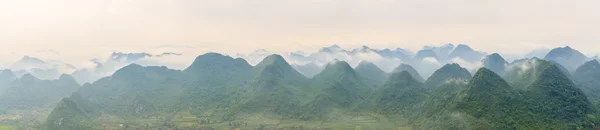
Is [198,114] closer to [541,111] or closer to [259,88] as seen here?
[259,88]

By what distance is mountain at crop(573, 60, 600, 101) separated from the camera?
14375cm

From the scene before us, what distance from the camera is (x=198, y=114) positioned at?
149 metres

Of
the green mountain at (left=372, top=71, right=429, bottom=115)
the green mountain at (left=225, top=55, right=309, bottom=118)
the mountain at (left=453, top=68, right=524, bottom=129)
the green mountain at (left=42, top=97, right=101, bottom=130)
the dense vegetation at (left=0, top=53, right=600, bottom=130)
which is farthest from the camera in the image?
the green mountain at (left=225, top=55, right=309, bottom=118)

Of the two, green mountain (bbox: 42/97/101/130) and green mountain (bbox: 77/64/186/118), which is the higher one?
green mountain (bbox: 77/64/186/118)

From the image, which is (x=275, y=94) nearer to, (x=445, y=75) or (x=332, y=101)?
(x=332, y=101)

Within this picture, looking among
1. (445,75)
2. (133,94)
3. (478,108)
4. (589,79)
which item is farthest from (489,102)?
(133,94)

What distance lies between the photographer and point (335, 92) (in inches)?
6102

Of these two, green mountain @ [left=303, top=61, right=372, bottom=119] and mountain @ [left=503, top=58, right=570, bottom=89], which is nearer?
mountain @ [left=503, top=58, right=570, bottom=89]

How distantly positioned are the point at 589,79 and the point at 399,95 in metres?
84.5

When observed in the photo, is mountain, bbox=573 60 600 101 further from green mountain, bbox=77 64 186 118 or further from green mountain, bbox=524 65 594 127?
green mountain, bbox=77 64 186 118

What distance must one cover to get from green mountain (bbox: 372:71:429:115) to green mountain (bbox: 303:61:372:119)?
9494 mm

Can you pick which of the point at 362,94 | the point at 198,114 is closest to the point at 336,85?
the point at 362,94

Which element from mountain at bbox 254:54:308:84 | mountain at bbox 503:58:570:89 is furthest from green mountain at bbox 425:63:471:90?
mountain at bbox 254:54:308:84

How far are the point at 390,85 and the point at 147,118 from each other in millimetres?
86151
